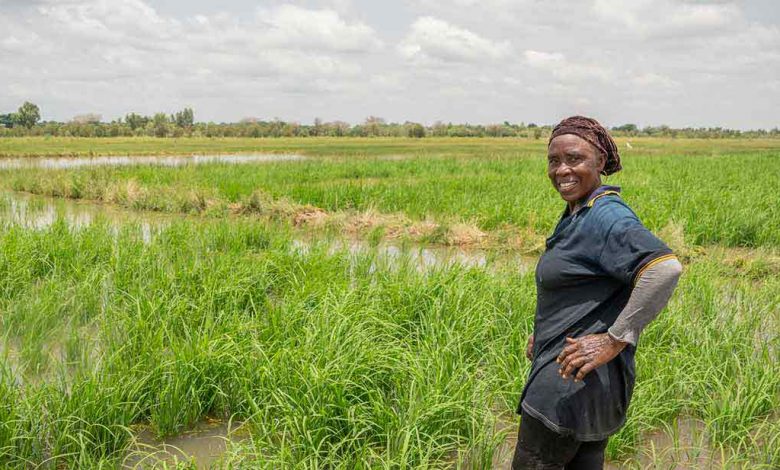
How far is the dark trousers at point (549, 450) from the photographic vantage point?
1.87 m

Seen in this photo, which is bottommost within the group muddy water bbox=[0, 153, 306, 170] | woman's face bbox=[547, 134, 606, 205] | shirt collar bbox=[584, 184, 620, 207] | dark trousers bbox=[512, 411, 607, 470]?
dark trousers bbox=[512, 411, 607, 470]

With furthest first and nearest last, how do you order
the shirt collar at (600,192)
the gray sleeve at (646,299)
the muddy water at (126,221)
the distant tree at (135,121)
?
1. the distant tree at (135,121)
2. the muddy water at (126,221)
3. the shirt collar at (600,192)
4. the gray sleeve at (646,299)

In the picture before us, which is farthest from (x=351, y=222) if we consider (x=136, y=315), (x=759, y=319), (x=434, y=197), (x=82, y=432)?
(x=82, y=432)

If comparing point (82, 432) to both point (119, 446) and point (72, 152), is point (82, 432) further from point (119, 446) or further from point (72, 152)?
point (72, 152)

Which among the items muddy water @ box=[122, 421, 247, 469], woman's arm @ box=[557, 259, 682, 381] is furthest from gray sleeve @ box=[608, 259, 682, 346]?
muddy water @ box=[122, 421, 247, 469]

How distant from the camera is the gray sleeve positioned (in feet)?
5.13

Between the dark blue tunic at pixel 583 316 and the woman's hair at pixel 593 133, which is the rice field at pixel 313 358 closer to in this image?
the dark blue tunic at pixel 583 316

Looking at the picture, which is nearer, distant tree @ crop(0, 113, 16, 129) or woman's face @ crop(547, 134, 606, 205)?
woman's face @ crop(547, 134, 606, 205)

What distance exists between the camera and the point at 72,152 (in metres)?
33.6

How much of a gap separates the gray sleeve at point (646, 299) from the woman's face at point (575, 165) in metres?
0.38

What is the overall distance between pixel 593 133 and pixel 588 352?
706 mm

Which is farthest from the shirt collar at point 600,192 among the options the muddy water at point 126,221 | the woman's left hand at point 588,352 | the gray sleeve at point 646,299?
the muddy water at point 126,221

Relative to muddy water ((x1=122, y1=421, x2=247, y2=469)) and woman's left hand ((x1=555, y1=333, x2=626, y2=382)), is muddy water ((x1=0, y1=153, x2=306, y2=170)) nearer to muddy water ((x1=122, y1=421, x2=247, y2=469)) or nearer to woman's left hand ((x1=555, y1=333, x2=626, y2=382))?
muddy water ((x1=122, y1=421, x2=247, y2=469))

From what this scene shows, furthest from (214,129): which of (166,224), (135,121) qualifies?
(166,224)
